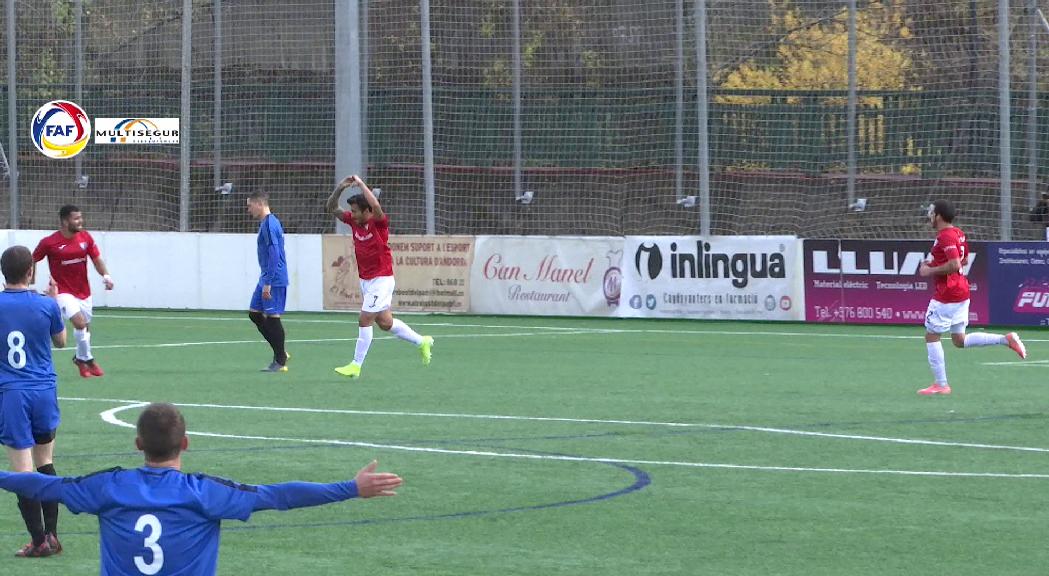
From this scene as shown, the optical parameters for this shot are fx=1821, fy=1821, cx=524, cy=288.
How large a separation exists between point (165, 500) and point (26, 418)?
3.90 meters

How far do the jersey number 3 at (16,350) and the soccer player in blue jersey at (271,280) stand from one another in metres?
10.3

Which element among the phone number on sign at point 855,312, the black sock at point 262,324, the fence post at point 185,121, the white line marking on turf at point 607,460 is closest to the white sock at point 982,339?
the white line marking on turf at point 607,460

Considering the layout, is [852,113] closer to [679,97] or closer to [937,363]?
[679,97]

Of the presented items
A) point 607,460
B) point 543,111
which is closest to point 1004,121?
point 543,111

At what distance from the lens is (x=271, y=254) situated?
1956 centimetres

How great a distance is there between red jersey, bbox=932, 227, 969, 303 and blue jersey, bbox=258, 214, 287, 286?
6937 millimetres

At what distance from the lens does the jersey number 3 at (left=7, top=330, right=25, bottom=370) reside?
8992 millimetres

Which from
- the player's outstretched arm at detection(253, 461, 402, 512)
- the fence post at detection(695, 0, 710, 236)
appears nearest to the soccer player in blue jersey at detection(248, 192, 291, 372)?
the fence post at detection(695, 0, 710, 236)

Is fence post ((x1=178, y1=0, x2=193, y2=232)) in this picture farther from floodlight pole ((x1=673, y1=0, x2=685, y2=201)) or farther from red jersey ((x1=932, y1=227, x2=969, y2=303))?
red jersey ((x1=932, y1=227, x2=969, y2=303))

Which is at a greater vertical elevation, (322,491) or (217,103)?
(217,103)

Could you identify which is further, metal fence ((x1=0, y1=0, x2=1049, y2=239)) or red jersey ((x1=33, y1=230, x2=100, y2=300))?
metal fence ((x1=0, y1=0, x2=1049, y2=239))

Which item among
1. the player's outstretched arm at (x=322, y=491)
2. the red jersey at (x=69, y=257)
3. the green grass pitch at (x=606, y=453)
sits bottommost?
the green grass pitch at (x=606, y=453)

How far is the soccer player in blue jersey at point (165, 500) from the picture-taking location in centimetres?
536

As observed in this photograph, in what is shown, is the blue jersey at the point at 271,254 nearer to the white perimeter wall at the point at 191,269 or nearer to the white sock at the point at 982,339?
the white sock at the point at 982,339
